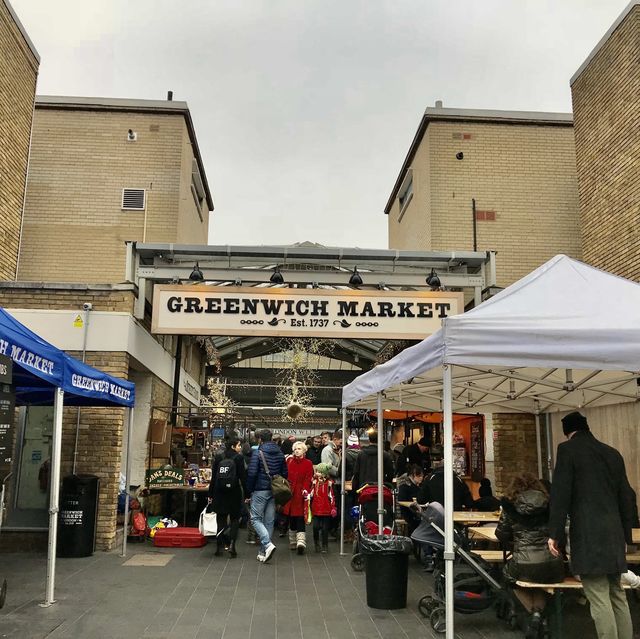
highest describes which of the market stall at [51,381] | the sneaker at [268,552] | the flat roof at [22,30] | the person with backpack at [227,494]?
the flat roof at [22,30]

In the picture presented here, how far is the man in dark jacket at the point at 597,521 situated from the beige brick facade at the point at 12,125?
34.4 ft

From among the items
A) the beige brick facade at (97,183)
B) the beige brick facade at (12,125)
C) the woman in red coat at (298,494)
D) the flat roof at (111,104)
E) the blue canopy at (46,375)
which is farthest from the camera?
the flat roof at (111,104)

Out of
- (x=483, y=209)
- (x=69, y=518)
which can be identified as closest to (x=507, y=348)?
(x=69, y=518)

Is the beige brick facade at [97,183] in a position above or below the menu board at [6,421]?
above

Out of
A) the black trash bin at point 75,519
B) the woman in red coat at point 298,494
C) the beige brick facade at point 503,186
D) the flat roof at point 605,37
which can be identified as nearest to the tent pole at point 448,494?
the woman in red coat at point 298,494

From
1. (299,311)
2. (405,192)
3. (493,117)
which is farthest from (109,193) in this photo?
(493,117)

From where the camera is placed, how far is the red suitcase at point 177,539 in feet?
33.5

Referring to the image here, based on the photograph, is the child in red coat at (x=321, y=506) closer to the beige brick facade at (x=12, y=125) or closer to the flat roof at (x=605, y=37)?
the beige brick facade at (x=12, y=125)

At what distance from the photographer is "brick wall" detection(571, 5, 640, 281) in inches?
407

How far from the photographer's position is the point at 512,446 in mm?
11344

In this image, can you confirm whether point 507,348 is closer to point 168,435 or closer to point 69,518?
point 69,518

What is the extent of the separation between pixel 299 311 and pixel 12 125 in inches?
263

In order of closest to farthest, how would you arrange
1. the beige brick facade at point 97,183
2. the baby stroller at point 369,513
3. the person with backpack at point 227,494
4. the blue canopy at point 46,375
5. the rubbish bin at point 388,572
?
the blue canopy at point 46,375, the rubbish bin at point 388,572, the baby stroller at point 369,513, the person with backpack at point 227,494, the beige brick facade at point 97,183

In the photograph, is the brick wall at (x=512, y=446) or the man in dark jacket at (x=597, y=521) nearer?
the man in dark jacket at (x=597, y=521)
